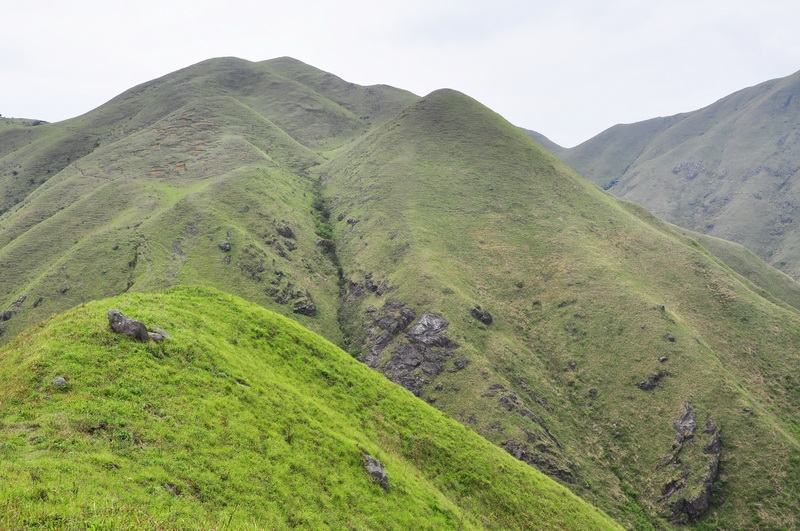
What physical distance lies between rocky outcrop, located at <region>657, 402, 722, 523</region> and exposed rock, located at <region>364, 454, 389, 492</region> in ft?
140

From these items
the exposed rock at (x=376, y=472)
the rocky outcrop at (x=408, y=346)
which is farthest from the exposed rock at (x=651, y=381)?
the exposed rock at (x=376, y=472)

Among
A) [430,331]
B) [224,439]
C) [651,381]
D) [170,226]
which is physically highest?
[170,226]

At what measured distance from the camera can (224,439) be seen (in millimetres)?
22531

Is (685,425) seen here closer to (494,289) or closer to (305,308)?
(494,289)

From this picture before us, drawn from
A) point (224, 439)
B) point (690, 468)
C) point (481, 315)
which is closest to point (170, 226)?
point (481, 315)

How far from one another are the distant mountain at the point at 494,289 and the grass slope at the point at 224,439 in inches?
69.5

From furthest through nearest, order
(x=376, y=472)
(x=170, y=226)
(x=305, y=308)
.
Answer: (x=170, y=226) < (x=305, y=308) < (x=376, y=472)

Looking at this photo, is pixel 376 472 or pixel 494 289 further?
pixel 494 289

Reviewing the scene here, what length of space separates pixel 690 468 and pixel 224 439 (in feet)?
185

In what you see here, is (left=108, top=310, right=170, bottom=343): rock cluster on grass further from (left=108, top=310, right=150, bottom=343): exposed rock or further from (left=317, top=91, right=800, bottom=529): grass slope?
(left=317, top=91, right=800, bottom=529): grass slope

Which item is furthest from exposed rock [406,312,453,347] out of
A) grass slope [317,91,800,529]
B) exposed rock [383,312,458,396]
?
grass slope [317,91,800,529]

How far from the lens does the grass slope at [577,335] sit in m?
53.0

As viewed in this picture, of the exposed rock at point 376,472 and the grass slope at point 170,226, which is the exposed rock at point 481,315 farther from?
the exposed rock at point 376,472

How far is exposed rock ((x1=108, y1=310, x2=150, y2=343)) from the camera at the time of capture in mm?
25625
